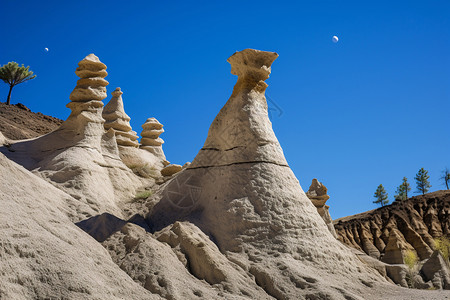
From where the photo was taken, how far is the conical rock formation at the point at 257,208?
9203 millimetres

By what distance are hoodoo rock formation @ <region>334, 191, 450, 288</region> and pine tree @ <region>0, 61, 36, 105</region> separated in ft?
77.2

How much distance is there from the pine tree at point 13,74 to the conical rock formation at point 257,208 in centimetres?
2167

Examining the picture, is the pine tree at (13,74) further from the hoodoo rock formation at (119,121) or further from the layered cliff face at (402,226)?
the layered cliff face at (402,226)

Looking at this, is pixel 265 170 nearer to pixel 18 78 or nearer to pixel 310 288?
pixel 310 288

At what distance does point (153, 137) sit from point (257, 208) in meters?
13.3

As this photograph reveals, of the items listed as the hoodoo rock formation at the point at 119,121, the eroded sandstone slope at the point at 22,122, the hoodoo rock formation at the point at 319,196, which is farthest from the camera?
the eroded sandstone slope at the point at 22,122

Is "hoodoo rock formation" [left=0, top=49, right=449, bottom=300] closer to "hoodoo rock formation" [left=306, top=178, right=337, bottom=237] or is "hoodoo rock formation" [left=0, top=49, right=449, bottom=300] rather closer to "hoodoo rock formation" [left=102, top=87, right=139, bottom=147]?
"hoodoo rock formation" [left=102, top=87, right=139, bottom=147]

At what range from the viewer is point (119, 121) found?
762 inches

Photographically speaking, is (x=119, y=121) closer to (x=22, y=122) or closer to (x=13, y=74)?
(x=22, y=122)

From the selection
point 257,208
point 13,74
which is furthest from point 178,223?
point 13,74

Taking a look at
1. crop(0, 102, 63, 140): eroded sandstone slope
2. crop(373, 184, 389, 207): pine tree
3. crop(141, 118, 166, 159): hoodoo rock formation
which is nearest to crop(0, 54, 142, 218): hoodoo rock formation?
crop(141, 118, 166, 159): hoodoo rock formation

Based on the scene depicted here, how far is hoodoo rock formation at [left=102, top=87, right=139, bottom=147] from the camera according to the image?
19.1m

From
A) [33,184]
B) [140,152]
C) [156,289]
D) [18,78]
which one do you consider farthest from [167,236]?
[18,78]

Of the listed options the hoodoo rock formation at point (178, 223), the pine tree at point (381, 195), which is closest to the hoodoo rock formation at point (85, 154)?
the hoodoo rock formation at point (178, 223)
